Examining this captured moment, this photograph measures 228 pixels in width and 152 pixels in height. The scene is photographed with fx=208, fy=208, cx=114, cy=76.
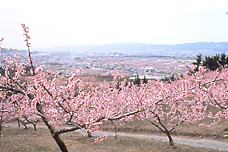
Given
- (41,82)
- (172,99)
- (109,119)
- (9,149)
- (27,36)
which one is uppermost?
(27,36)

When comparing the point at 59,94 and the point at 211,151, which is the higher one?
the point at 59,94

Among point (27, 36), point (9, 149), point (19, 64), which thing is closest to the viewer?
point (27, 36)

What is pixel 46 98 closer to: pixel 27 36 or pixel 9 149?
pixel 27 36

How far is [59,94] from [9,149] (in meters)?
9.86

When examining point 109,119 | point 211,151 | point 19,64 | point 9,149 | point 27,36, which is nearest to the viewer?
point 27,36

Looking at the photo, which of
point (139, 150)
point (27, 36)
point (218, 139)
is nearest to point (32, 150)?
point (139, 150)

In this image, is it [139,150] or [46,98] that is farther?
[139,150]

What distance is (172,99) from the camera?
5.79 metres

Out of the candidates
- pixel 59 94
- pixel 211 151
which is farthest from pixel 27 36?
pixel 211 151

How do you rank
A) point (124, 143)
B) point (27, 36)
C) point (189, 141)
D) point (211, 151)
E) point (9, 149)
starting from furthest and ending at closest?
1. point (189, 141)
2. point (124, 143)
3. point (211, 151)
4. point (9, 149)
5. point (27, 36)

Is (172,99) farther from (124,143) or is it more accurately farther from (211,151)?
(124,143)

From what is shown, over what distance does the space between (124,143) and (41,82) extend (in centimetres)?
1472

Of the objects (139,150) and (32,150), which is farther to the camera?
(139,150)

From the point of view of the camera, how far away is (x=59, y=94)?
5355 mm
